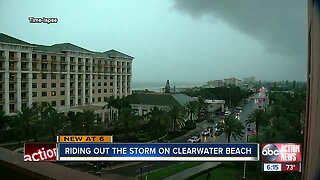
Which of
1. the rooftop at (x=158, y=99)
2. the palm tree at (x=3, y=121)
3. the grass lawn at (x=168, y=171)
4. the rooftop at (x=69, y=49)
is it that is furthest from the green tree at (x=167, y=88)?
the palm tree at (x=3, y=121)

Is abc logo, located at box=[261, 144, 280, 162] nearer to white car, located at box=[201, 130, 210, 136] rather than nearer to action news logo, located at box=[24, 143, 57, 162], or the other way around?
white car, located at box=[201, 130, 210, 136]

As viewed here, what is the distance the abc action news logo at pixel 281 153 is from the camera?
2.43 meters

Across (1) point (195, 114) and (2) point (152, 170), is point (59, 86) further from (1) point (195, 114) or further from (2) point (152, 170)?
(1) point (195, 114)

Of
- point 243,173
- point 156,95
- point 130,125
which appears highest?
point 156,95

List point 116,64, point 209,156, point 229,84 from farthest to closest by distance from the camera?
point 229,84 < point 116,64 < point 209,156

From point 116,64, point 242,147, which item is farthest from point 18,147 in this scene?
point 242,147

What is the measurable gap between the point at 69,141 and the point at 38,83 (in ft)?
2.87

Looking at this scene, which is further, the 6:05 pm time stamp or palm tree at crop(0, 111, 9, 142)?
palm tree at crop(0, 111, 9, 142)

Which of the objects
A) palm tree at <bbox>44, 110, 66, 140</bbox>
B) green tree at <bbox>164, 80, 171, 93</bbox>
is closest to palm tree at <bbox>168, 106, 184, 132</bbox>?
green tree at <bbox>164, 80, 171, 93</bbox>

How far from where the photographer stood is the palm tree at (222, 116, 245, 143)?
289 centimetres

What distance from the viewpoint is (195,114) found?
11.1 feet

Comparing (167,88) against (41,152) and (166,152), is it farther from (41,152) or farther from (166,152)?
(41,152)

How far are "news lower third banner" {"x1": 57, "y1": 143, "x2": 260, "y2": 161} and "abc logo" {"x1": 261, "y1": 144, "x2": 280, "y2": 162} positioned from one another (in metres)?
0.06

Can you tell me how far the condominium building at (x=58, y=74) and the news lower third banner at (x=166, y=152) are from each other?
3.15 ft
